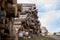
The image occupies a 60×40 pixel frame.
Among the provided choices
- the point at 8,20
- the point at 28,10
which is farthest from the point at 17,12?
the point at 28,10

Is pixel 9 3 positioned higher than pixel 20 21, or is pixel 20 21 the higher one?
pixel 9 3

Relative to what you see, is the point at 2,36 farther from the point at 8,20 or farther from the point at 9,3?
the point at 9,3

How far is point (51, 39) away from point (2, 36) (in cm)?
658

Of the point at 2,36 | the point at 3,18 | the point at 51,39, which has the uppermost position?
the point at 3,18

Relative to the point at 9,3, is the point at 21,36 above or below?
below

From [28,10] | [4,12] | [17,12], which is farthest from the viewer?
[28,10]

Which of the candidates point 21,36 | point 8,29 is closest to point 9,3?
point 8,29

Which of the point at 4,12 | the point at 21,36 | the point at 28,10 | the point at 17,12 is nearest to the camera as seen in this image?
the point at 4,12

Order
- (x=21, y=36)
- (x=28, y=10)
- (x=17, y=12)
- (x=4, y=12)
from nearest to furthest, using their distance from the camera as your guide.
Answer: (x=4, y=12) < (x=17, y=12) < (x=21, y=36) < (x=28, y=10)

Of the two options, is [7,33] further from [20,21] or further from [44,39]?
[44,39]

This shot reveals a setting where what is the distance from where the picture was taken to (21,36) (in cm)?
907

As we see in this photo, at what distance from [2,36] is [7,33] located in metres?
0.13

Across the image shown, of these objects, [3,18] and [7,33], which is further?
[7,33]

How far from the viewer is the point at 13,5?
5074 mm
